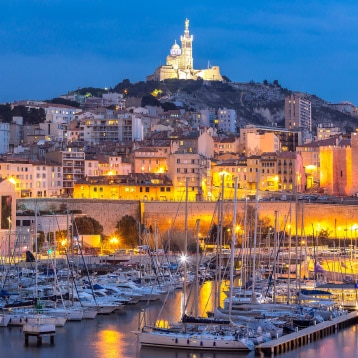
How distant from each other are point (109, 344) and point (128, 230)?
2239 centimetres

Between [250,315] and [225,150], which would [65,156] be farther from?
[250,315]

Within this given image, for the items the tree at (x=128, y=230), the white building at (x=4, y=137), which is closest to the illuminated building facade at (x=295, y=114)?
the white building at (x=4, y=137)

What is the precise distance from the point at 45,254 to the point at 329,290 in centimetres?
1431

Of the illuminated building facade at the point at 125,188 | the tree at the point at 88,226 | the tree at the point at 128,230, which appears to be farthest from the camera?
the illuminated building facade at the point at 125,188

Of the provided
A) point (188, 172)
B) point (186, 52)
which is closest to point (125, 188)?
point (188, 172)

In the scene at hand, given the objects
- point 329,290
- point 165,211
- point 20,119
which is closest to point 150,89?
point 20,119

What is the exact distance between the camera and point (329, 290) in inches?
1246

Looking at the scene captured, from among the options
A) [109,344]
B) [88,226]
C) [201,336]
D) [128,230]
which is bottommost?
[109,344]

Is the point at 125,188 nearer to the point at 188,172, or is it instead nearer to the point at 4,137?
the point at 188,172

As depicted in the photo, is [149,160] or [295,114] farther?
[295,114]

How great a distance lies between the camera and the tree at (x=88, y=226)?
4678 cm

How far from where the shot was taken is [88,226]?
47.1 metres

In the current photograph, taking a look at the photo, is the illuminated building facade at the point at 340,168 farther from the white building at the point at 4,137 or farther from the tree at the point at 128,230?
the white building at the point at 4,137

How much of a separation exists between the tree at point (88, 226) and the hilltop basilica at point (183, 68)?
65010 mm
